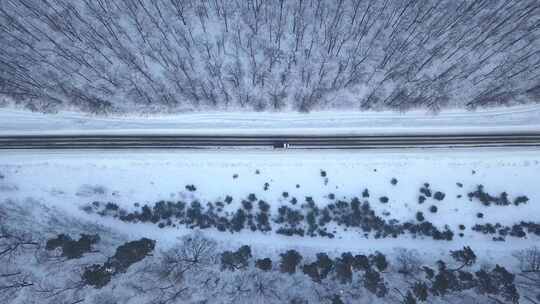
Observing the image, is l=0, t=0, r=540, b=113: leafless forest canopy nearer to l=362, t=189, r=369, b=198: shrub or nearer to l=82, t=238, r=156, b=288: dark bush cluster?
l=362, t=189, r=369, b=198: shrub

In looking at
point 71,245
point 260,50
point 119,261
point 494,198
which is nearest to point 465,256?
point 494,198

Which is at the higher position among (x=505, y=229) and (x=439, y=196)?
(x=439, y=196)

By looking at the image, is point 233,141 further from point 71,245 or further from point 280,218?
point 71,245

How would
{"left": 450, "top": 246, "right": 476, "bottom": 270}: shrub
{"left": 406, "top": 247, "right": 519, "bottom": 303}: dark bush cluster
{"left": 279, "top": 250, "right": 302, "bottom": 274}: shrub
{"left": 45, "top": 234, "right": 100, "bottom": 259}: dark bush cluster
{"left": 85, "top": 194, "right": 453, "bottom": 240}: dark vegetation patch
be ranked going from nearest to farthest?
1. {"left": 406, "top": 247, "right": 519, "bottom": 303}: dark bush cluster
2. {"left": 45, "top": 234, "right": 100, "bottom": 259}: dark bush cluster
3. {"left": 450, "top": 246, "right": 476, "bottom": 270}: shrub
4. {"left": 279, "top": 250, "right": 302, "bottom": 274}: shrub
5. {"left": 85, "top": 194, "right": 453, "bottom": 240}: dark vegetation patch

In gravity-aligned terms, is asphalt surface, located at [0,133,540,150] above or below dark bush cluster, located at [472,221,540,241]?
above

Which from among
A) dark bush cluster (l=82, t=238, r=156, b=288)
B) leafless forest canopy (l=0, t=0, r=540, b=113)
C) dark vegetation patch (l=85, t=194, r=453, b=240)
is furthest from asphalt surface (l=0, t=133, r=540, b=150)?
dark bush cluster (l=82, t=238, r=156, b=288)

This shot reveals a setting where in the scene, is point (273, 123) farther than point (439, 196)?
Yes

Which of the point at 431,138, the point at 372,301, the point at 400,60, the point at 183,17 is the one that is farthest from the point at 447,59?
the point at 183,17
